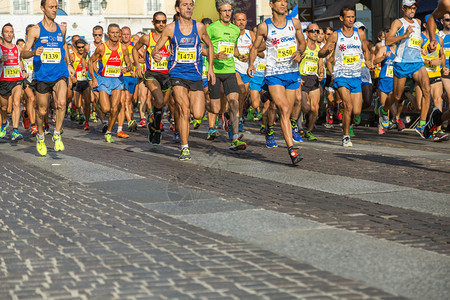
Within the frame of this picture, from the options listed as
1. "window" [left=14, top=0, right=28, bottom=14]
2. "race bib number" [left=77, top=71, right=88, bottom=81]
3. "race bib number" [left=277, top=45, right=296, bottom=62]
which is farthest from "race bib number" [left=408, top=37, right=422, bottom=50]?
"window" [left=14, top=0, right=28, bottom=14]

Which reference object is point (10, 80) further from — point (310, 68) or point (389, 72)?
point (389, 72)

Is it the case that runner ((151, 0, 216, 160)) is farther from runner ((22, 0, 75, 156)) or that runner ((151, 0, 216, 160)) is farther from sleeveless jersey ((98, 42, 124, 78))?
sleeveless jersey ((98, 42, 124, 78))

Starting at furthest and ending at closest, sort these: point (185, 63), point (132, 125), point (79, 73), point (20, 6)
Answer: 1. point (20, 6)
2. point (79, 73)
3. point (132, 125)
4. point (185, 63)

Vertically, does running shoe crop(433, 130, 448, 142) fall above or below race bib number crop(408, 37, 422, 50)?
below

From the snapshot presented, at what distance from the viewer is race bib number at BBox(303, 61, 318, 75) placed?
49.5 feet

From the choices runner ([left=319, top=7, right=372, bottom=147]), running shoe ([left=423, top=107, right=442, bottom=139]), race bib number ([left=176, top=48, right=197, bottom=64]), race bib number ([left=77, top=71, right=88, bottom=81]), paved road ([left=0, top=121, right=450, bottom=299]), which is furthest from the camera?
race bib number ([left=77, top=71, right=88, bottom=81])

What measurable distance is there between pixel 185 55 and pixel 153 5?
53.0 meters

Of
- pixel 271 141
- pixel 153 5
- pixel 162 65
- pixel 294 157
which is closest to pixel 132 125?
pixel 162 65

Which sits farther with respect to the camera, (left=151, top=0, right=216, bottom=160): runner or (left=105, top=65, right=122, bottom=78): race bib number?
(left=105, top=65, right=122, bottom=78): race bib number

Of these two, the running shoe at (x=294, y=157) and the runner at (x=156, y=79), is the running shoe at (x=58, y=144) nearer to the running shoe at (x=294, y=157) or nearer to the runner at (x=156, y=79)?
the runner at (x=156, y=79)

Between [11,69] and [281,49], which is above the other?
[281,49]

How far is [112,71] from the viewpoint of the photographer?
50.4 ft

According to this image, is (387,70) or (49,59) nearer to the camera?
(49,59)

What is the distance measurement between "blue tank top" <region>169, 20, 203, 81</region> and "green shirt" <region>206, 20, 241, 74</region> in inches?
67.8
